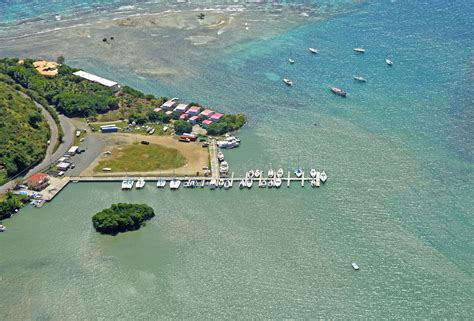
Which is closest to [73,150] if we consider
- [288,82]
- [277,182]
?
[277,182]

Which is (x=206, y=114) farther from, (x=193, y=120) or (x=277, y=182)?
(x=277, y=182)

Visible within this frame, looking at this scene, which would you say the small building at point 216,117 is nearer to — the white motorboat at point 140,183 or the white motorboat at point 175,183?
the white motorboat at point 175,183

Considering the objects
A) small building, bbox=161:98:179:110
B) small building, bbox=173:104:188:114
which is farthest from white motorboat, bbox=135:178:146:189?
small building, bbox=161:98:179:110

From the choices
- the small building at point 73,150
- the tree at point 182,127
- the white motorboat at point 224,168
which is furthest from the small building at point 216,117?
the small building at point 73,150

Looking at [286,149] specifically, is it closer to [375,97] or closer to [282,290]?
[375,97]

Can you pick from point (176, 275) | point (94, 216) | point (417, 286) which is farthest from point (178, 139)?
point (417, 286)

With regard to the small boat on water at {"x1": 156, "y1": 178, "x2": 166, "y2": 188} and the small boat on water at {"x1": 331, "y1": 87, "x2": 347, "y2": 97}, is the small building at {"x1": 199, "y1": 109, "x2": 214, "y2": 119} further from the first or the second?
the small boat on water at {"x1": 331, "y1": 87, "x2": 347, "y2": 97}
